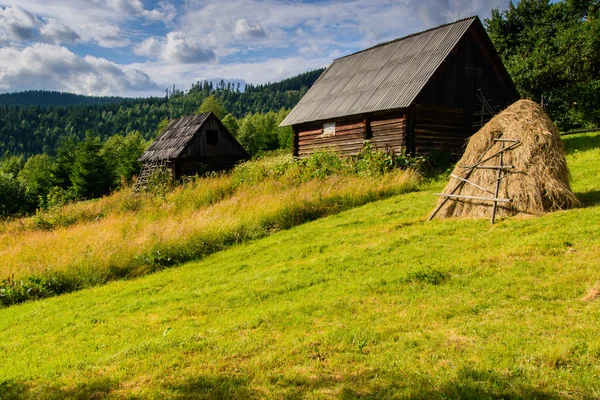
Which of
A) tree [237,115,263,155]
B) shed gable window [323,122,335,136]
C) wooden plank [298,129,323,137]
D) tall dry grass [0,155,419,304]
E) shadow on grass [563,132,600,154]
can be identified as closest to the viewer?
tall dry grass [0,155,419,304]

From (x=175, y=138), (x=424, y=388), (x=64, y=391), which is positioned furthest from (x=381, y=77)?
(x=64, y=391)

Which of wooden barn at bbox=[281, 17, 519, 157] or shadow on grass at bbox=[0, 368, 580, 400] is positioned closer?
shadow on grass at bbox=[0, 368, 580, 400]

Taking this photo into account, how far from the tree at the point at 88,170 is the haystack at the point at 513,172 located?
123 feet

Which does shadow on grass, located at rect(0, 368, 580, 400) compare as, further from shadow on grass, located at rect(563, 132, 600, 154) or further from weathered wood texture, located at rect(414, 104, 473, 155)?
weathered wood texture, located at rect(414, 104, 473, 155)

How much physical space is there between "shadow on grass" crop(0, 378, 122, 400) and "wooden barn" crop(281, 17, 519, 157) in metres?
15.0

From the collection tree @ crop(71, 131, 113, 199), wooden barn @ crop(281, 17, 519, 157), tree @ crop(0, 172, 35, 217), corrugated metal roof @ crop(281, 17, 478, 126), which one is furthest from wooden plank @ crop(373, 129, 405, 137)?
tree @ crop(71, 131, 113, 199)

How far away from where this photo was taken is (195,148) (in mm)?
27203

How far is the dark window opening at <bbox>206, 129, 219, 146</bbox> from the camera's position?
28.1 m

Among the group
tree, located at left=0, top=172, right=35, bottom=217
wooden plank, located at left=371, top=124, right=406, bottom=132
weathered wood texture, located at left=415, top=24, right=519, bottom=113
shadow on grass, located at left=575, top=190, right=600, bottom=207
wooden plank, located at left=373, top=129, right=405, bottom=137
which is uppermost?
weathered wood texture, located at left=415, top=24, right=519, bottom=113

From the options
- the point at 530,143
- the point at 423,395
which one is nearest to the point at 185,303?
the point at 423,395

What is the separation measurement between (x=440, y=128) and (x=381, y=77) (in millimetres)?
3745

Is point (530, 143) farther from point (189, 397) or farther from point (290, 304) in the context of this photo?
point (189, 397)

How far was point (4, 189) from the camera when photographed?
34188mm

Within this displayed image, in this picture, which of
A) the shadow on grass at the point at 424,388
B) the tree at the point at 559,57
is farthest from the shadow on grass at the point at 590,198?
the tree at the point at 559,57
